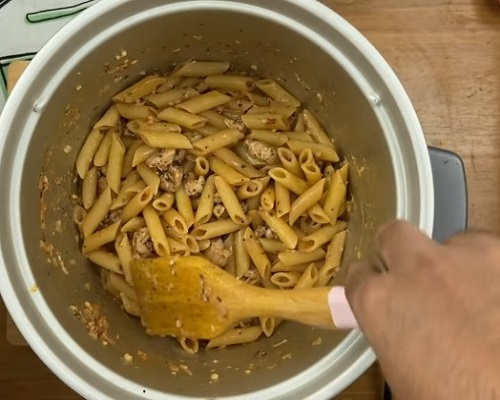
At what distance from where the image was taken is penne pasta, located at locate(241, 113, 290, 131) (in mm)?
983

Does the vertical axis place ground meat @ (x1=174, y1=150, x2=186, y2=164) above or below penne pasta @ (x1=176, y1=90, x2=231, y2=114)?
below

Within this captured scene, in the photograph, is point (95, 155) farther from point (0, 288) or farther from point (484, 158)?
point (484, 158)

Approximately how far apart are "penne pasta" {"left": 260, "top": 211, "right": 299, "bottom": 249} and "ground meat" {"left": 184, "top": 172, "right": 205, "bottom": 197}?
0.31 ft

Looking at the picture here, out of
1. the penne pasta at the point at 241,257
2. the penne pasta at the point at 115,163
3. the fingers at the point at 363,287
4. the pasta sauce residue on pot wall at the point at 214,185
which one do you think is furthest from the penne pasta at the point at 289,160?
the fingers at the point at 363,287

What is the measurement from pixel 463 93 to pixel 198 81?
359mm

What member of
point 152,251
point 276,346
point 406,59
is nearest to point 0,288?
point 152,251

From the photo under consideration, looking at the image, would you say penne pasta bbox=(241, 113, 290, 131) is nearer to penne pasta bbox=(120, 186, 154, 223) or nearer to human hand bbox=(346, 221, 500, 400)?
penne pasta bbox=(120, 186, 154, 223)

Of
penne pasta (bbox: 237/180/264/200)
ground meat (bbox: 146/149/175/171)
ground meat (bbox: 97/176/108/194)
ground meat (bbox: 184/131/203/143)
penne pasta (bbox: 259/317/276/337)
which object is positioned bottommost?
penne pasta (bbox: 259/317/276/337)

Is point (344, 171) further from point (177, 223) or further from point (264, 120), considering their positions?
point (177, 223)

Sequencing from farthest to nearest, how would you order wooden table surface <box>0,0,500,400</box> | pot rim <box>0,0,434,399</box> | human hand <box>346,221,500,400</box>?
wooden table surface <box>0,0,500,400</box>, pot rim <box>0,0,434,399</box>, human hand <box>346,221,500,400</box>

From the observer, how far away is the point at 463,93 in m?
1.03

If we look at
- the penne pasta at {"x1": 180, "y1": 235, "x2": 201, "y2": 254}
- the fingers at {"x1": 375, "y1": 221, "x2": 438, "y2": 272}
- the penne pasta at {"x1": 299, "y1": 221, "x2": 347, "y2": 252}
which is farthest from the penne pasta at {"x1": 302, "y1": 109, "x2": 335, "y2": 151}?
the fingers at {"x1": 375, "y1": 221, "x2": 438, "y2": 272}

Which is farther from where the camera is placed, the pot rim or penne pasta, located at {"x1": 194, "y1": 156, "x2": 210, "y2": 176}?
penne pasta, located at {"x1": 194, "y1": 156, "x2": 210, "y2": 176}

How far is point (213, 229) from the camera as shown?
0.98 metres
